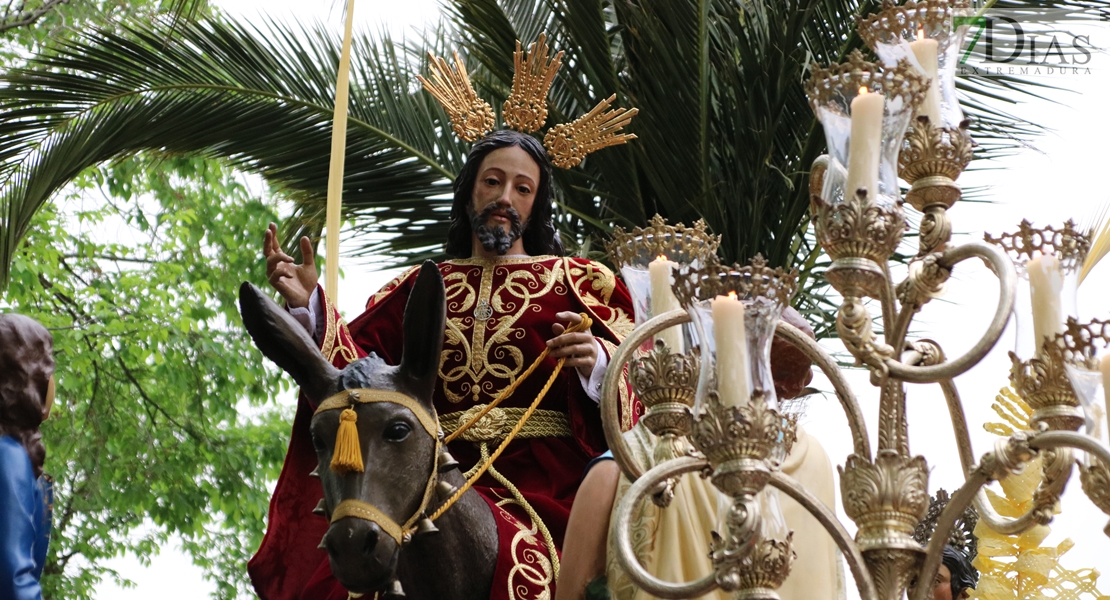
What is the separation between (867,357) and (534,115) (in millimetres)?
2674

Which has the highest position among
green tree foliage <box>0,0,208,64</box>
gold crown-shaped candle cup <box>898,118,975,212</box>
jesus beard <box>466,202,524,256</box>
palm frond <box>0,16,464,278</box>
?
green tree foliage <box>0,0,208,64</box>

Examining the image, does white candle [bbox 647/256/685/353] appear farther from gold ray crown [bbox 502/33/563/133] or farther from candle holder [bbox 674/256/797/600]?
gold ray crown [bbox 502/33/563/133]

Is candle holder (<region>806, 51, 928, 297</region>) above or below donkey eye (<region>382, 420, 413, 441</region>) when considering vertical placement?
above

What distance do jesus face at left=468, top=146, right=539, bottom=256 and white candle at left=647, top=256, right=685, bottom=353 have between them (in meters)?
1.77

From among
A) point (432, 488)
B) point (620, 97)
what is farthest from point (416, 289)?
point (620, 97)

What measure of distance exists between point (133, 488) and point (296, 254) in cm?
288

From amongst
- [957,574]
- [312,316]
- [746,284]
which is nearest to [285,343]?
[312,316]

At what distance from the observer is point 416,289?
4.79 metres

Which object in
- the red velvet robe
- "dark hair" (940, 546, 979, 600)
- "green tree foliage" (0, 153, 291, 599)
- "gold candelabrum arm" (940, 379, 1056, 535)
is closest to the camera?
"gold candelabrum arm" (940, 379, 1056, 535)

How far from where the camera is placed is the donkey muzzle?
4359 millimetres

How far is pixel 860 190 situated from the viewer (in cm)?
402

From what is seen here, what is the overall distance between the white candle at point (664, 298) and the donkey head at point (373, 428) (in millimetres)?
665

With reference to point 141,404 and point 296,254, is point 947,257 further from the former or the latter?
point 141,404

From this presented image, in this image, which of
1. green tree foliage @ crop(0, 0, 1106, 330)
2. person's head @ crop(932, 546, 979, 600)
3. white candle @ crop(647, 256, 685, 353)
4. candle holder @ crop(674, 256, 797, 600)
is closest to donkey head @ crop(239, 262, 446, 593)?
white candle @ crop(647, 256, 685, 353)
